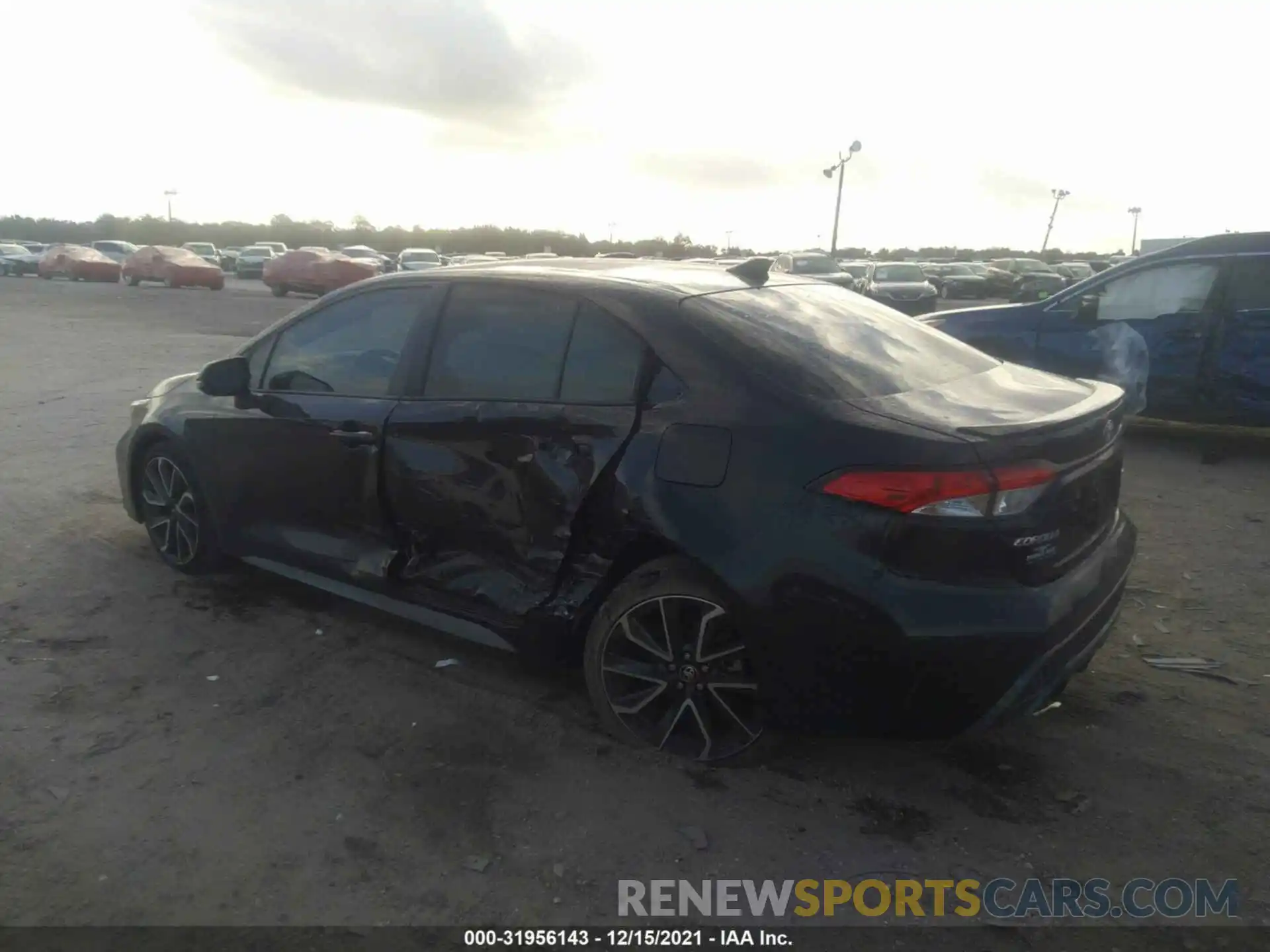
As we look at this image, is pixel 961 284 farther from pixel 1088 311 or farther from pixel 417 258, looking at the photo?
pixel 1088 311

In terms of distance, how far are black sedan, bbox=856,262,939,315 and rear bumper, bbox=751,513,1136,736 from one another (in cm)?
2075

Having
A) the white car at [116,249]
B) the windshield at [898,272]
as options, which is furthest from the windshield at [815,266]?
the white car at [116,249]

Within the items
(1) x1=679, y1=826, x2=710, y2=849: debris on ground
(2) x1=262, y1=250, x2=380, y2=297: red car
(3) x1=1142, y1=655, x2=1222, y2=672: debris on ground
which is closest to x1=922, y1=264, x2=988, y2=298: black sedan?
(2) x1=262, y1=250, x2=380, y2=297: red car

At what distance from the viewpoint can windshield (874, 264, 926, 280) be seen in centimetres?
2542

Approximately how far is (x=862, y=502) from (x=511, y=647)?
1.48 meters

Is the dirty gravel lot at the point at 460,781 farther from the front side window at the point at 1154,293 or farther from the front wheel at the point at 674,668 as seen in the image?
the front side window at the point at 1154,293

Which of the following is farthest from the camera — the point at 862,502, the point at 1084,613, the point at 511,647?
the point at 511,647

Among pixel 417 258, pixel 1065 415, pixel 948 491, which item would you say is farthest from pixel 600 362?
pixel 417 258

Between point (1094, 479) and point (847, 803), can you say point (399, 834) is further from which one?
point (1094, 479)

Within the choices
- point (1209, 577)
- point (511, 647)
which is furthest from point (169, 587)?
point (1209, 577)

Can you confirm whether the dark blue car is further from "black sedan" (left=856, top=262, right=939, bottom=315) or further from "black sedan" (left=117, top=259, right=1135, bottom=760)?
"black sedan" (left=856, top=262, right=939, bottom=315)

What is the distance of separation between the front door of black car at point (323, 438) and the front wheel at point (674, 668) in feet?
3.77

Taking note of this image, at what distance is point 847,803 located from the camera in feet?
10.3

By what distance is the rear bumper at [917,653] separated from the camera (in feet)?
9.18
